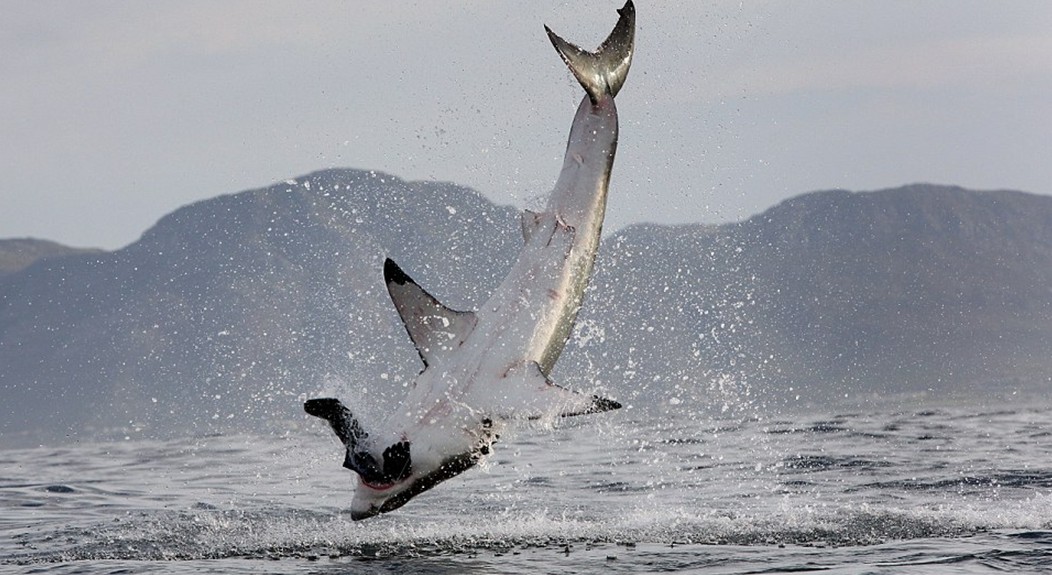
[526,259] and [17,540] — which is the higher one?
[526,259]

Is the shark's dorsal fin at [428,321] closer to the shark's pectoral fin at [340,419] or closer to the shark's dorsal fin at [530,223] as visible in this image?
the shark's pectoral fin at [340,419]

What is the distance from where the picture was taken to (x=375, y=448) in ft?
49.8

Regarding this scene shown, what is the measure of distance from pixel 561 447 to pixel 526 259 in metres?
21.1

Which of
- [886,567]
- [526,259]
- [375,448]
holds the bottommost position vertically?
[886,567]

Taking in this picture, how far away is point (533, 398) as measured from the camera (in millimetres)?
15367

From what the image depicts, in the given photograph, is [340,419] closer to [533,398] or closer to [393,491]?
[393,491]

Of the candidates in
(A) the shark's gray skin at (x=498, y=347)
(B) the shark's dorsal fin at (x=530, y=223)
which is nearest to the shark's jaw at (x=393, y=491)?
(A) the shark's gray skin at (x=498, y=347)

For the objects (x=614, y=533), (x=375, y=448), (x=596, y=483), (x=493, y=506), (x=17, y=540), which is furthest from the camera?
(x=596, y=483)

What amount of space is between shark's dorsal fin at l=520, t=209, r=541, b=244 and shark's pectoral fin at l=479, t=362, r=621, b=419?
2.04 meters

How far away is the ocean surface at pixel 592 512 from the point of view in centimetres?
1630

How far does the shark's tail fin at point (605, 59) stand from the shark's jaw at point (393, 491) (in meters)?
5.12

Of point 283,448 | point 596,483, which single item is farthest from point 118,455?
point 596,483

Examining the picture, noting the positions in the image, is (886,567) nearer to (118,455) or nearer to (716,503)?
(716,503)

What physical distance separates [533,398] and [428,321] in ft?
5.15
